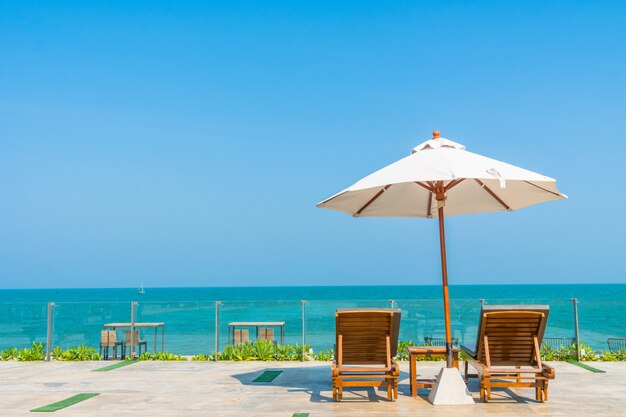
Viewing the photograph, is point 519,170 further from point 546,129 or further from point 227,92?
point 227,92

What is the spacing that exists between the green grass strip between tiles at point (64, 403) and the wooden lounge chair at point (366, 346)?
2.58 m

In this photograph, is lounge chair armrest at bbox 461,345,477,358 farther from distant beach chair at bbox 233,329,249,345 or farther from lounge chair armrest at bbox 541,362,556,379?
distant beach chair at bbox 233,329,249,345

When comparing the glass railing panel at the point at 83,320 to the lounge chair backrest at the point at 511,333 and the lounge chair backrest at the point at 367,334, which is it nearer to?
the lounge chair backrest at the point at 367,334

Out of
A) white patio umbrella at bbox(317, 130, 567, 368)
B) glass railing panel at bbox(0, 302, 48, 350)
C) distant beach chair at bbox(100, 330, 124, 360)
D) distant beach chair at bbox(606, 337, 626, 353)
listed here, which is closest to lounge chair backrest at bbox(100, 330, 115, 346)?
distant beach chair at bbox(100, 330, 124, 360)

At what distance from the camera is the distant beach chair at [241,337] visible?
9.75 meters

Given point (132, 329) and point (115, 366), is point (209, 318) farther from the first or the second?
point (115, 366)

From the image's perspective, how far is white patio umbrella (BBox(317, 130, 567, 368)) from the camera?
562cm

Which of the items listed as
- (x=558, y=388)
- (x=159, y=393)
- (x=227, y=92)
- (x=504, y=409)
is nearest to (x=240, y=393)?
(x=159, y=393)

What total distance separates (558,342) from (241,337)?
4877 millimetres

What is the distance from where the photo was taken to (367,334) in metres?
6.27

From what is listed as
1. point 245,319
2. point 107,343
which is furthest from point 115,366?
point 245,319

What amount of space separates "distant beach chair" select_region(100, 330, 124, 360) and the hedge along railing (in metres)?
0.10

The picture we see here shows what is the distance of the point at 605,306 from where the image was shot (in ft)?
34.2

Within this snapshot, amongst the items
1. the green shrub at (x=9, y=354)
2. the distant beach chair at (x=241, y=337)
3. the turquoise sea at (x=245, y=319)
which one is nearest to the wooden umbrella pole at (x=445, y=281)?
the turquoise sea at (x=245, y=319)
